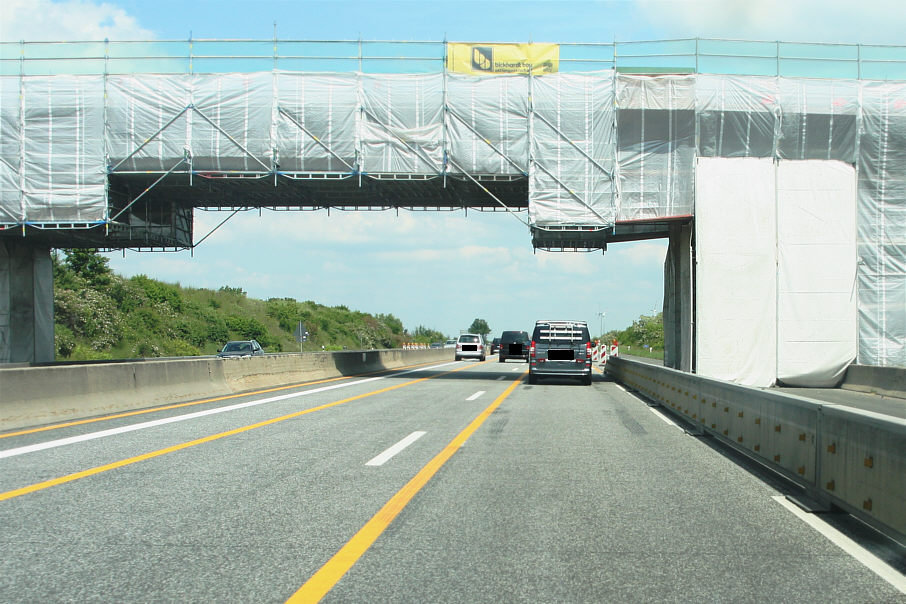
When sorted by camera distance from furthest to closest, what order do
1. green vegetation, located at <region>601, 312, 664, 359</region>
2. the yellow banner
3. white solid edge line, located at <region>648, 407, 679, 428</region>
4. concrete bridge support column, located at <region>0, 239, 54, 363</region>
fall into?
green vegetation, located at <region>601, 312, 664, 359</region>, concrete bridge support column, located at <region>0, 239, 54, 363</region>, the yellow banner, white solid edge line, located at <region>648, 407, 679, 428</region>

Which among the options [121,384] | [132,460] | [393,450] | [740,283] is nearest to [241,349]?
[121,384]

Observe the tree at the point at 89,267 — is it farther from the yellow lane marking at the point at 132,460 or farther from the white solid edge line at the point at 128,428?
the yellow lane marking at the point at 132,460

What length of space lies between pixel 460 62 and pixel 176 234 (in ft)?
44.4

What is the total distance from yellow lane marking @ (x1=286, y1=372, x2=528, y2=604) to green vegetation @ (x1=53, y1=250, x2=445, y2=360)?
1506 inches

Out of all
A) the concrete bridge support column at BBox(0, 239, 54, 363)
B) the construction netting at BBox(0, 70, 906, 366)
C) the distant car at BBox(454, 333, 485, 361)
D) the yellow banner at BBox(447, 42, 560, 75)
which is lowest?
the distant car at BBox(454, 333, 485, 361)

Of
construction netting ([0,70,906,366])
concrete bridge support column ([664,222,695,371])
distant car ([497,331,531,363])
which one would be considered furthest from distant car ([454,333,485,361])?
construction netting ([0,70,906,366])

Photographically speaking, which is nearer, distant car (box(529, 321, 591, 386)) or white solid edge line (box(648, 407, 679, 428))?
white solid edge line (box(648, 407, 679, 428))

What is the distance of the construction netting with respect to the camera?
24703 mm

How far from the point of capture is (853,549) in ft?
18.0

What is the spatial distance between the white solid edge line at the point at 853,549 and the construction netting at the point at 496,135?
63.0ft

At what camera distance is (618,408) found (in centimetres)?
1609

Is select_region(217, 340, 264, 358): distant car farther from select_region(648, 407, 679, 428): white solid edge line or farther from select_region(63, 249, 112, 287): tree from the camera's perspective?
select_region(63, 249, 112, 287): tree

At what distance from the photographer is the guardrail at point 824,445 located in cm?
553

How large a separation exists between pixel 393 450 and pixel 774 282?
17856mm
